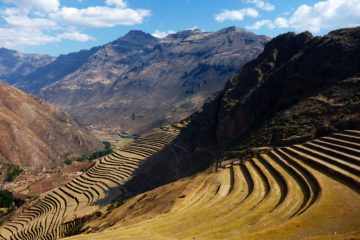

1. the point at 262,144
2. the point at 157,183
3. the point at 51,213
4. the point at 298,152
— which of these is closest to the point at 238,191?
the point at 298,152

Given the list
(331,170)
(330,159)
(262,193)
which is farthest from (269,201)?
(330,159)

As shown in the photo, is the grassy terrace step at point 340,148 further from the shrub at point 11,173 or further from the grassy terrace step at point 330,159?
the shrub at point 11,173

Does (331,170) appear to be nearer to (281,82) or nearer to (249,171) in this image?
(249,171)

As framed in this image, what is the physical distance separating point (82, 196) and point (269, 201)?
2616 inches

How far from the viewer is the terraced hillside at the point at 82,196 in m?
80.0

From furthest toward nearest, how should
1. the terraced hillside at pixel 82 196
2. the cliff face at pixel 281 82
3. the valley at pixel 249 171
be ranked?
the terraced hillside at pixel 82 196 < the cliff face at pixel 281 82 < the valley at pixel 249 171

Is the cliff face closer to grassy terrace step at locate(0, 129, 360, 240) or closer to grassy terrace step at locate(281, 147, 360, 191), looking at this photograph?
grassy terrace step at locate(0, 129, 360, 240)

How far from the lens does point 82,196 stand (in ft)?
320

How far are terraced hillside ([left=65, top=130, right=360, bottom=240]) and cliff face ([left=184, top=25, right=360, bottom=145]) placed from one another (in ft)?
41.1

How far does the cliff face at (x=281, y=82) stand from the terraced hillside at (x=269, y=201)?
12.5 m

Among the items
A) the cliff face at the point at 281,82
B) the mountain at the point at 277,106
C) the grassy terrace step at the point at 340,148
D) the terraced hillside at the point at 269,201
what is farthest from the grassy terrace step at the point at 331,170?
the cliff face at the point at 281,82

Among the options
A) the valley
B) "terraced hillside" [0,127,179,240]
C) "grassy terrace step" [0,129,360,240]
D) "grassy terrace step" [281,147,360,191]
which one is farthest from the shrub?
"grassy terrace step" [281,147,360,191]

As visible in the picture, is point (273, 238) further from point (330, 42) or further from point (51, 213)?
point (51, 213)

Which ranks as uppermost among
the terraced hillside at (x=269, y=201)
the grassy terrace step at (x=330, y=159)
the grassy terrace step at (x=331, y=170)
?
the grassy terrace step at (x=330, y=159)
